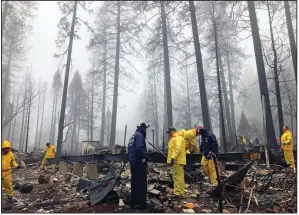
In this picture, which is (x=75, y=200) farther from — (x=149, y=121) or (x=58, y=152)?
(x=149, y=121)

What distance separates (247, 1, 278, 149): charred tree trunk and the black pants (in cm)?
778

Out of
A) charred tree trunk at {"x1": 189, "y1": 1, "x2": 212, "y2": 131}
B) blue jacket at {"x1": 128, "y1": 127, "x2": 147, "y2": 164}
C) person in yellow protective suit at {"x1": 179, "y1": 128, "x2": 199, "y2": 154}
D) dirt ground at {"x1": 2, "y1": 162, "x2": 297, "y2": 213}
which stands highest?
charred tree trunk at {"x1": 189, "y1": 1, "x2": 212, "y2": 131}

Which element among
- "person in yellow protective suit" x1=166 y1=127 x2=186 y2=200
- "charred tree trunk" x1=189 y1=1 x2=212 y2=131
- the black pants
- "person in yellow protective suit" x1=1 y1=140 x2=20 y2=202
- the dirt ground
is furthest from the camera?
"charred tree trunk" x1=189 y1=1 x2=212 y2=131

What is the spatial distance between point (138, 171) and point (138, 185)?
0.99 ft

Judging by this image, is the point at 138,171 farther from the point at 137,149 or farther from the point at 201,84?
the point at 201,84

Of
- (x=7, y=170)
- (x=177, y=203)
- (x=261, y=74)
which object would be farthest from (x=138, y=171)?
(x=261, y=74)

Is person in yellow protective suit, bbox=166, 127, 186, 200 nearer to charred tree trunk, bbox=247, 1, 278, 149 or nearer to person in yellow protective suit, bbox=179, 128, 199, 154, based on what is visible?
person in yellow protective suit, bbox=179, 128, 199, 154

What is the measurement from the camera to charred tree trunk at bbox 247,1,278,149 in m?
11.5

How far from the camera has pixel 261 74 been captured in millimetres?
12594

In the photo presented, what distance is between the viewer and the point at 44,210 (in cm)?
587

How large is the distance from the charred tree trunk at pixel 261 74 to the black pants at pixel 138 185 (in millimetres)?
7783

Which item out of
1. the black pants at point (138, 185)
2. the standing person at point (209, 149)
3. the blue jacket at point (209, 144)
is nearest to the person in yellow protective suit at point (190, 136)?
the standing person at point (209, 149)

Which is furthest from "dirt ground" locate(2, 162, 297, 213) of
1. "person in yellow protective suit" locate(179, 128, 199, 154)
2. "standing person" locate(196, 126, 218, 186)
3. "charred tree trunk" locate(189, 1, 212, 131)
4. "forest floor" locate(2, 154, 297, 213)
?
"charred tree trunk" locate(189, 1, 212, 131)

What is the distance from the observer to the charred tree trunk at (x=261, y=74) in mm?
11492
